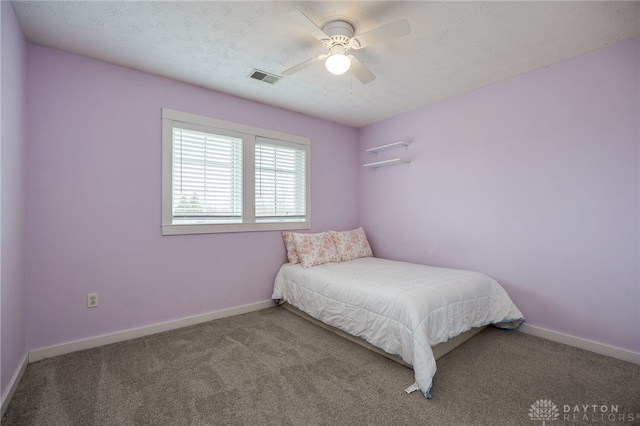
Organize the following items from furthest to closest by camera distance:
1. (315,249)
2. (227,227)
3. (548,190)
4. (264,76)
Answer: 1. (315,249)
2. (227,227)
3. (264,76)
4. (548,190)

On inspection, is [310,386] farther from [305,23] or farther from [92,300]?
[305,23]

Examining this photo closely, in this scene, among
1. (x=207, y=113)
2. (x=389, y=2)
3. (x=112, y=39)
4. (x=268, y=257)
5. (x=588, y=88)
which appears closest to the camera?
(x=389, y=2)

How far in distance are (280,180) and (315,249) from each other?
3.31ft

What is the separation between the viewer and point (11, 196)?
1.91 m

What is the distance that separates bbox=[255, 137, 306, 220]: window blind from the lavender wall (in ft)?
6.62

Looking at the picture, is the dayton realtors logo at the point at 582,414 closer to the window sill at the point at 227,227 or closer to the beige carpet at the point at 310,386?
the beige carpet at the point at 310,386

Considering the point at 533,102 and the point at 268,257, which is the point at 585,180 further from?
the point at 268,257

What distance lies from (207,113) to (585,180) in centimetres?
365

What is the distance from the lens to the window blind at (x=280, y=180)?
11.8 feet

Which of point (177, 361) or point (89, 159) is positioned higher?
point (89, 159)

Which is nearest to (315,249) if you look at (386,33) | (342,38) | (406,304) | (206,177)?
(206,177)

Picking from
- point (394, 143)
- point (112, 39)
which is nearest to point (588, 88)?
point (394, 143)

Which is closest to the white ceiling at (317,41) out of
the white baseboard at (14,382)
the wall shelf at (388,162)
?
the wall shelf at (388,162)

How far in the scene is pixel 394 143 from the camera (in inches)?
154
